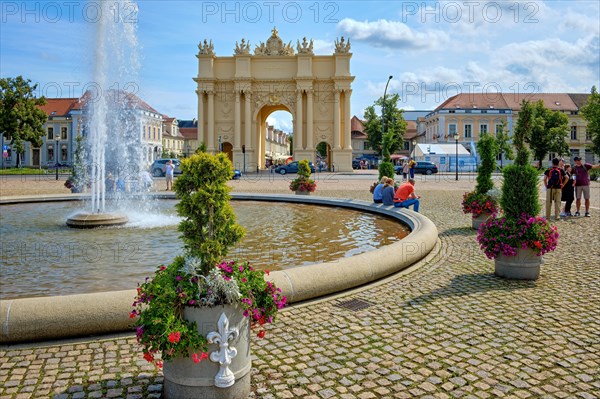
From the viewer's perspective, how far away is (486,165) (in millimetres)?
14023

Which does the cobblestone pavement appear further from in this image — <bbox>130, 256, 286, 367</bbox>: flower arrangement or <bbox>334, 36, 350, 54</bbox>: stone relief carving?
<bbox>334, 36, 350, 54</bbox>: stone relief carving

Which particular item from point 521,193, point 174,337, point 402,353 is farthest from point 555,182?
point 174,337

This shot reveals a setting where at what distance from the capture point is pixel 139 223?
1418 cm

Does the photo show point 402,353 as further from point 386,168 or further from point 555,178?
point 386,168

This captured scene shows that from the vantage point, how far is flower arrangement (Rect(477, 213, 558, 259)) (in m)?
8.11

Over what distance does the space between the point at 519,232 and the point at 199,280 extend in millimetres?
5877

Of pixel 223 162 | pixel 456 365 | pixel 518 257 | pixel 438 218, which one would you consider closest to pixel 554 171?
pixel 438 218

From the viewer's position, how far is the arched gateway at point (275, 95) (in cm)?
6406

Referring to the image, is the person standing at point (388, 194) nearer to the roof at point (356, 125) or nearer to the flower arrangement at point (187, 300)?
the flower arrangement at point (187, 300)

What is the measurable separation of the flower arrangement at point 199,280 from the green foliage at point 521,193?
17.9 ft

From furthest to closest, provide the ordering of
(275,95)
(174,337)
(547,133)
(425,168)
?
1. (547,133)
2. (275,95)
3. (425,168)
4. (174,337)

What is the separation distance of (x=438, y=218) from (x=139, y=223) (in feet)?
29.7

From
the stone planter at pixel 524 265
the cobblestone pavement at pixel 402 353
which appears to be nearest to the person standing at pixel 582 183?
the stone planter at pixel 524 265

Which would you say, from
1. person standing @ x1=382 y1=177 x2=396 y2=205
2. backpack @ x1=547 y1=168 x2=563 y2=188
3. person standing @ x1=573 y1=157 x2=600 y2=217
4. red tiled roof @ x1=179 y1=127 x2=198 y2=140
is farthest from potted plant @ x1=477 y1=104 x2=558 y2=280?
red tiled roof @ x1=179 y1=127 x2=198 y2=140
